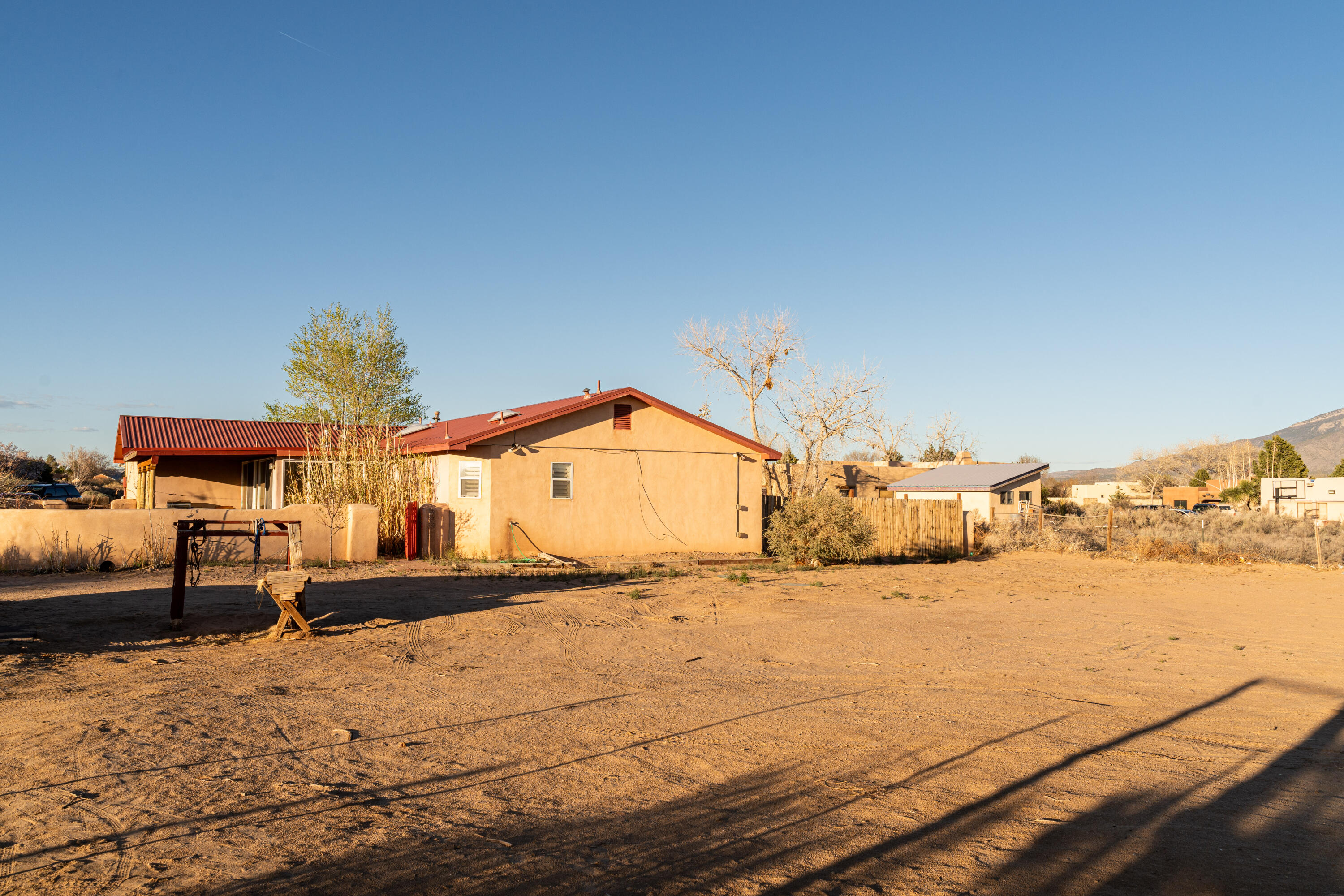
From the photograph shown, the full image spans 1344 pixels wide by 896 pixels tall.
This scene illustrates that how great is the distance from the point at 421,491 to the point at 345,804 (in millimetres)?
18125

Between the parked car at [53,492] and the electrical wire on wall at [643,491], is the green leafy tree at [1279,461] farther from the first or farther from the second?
the parked car at [53,492]

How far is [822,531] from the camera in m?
21.4

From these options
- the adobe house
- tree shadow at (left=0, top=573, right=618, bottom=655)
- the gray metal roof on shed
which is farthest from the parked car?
the gray metal roof on shed

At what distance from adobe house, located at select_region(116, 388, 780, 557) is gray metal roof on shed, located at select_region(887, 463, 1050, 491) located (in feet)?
56.2

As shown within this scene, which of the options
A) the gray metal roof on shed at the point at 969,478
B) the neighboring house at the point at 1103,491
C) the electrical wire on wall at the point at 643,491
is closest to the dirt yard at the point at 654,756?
the electrical wire on wall at the point at 643,491

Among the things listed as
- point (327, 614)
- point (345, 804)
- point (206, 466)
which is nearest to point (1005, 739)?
point (345, 804)

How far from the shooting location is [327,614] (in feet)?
37.0

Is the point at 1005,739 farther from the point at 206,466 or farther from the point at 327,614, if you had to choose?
the point at 206,466

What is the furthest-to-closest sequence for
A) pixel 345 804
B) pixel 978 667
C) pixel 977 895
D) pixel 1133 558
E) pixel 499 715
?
pixel 1133 558 → pixel 978 667 → pixel 499 715 → pixel 345 804 → pixel 977 895

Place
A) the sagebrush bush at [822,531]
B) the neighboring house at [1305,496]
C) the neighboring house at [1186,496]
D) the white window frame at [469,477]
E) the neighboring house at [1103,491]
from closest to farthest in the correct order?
the sagebrush bush at [822,531] < the white window frame at [469,477] < the neighboring house at [1305,496] < the neighboring house at [1186,496] < the neighboring house at [1103,491]

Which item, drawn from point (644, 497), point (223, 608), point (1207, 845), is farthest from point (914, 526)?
point (1207, 845)

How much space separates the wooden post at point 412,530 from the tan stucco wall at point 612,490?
1507 millimetres

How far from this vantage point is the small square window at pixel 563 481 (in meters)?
22.4

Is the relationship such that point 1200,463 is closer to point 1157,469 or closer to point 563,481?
point 1157,469
